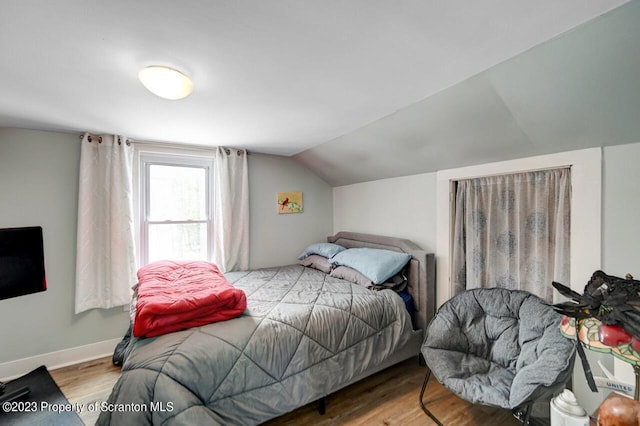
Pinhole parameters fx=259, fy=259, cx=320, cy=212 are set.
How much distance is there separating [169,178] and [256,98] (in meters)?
1.90

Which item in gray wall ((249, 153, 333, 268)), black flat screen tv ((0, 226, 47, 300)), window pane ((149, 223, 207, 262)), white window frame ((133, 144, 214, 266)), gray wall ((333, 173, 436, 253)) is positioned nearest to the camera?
black flat screen tv ((0, 226, 47, 300))

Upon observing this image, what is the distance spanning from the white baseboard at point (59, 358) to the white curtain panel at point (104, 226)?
1.36ft

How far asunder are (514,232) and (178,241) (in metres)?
3.47

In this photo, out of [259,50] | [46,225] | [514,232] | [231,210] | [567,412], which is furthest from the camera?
[231,210]

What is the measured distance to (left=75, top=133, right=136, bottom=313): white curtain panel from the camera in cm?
254

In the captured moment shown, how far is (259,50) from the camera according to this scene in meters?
1.30

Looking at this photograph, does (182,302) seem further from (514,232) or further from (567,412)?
(514,232)

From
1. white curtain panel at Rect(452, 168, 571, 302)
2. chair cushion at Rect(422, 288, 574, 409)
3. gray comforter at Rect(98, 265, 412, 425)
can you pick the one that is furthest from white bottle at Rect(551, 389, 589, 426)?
gray comforter at Rect(98, 265, 412, 425)

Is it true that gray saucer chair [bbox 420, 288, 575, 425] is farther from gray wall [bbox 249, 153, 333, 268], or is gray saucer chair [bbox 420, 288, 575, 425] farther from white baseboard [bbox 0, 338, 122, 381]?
white baseboard [bbox 0, 338, 122, 381]

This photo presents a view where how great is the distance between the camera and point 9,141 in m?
2.34

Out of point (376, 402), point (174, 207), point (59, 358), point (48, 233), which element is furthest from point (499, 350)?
point (48, 233)

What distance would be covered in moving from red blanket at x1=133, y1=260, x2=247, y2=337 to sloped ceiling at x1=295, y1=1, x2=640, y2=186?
1933 mm

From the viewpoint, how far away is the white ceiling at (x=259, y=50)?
104cm

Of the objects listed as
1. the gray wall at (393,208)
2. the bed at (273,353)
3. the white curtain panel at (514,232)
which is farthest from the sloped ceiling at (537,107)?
the bed at (273,353)
